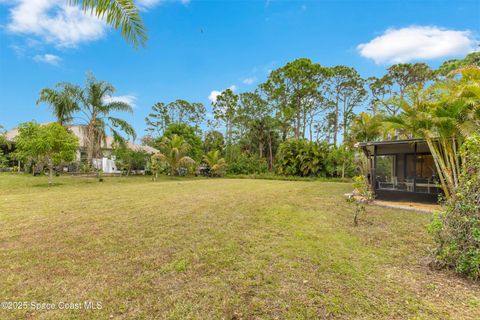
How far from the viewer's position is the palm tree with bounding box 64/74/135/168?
626 inches

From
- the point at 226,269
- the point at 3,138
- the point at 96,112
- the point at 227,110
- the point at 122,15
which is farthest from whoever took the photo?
the point at 227,110

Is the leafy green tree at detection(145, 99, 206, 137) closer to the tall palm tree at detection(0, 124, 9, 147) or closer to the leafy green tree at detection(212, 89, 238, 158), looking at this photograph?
the leafy green tree at detection(212, 89, 238, 158)

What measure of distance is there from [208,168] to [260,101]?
401 inches

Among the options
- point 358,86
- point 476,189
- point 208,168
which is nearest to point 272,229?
point 476,189

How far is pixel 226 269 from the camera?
2947 millimetres

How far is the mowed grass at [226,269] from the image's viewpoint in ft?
7.19

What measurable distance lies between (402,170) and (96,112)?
1918 centimetres

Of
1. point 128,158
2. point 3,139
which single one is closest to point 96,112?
point 128,158

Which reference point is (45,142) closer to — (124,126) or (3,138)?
(124,126)

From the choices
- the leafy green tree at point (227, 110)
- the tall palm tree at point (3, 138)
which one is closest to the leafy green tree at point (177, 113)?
the leafy green tree at point (227, 110)

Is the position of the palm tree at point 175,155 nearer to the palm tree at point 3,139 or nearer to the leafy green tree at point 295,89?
the palm tree at point 3,139

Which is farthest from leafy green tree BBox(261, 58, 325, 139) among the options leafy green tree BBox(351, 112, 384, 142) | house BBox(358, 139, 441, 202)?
house BBox(358, 139, 441, 202)

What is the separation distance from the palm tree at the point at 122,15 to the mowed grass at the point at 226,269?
326 cm

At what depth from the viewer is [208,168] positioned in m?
23.7
